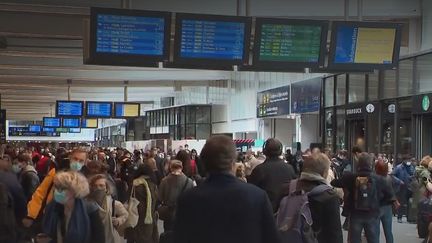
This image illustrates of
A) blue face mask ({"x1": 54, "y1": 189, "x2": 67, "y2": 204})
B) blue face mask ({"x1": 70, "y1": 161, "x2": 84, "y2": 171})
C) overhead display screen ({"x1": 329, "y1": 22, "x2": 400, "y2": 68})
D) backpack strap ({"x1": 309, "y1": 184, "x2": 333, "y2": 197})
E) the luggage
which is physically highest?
overhead display screen ({"x1": 329, "y1": 22, "x2": 400, "y2": 68})

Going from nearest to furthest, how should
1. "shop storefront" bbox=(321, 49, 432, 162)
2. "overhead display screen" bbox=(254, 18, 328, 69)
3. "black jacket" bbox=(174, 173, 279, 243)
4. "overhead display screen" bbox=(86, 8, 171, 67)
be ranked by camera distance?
"black jacket" bbox=(174, 173, 279, 243)
"overhead display screen" bbox=(86, 8, 171, 67)
"overhead display screen" bbox=(254, 18, 328, 69)
"shop storefront" bbox=(321, 49, 432, 162)

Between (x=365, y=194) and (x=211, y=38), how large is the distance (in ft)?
15.4

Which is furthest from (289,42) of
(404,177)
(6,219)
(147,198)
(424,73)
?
(424,73)

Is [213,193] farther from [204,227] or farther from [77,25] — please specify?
[77,25]

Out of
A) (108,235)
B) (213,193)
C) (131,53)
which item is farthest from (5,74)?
(213,193)

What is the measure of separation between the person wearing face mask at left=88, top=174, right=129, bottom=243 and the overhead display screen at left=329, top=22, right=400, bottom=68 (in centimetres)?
710

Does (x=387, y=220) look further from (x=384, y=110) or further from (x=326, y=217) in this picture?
(x=384, y=110)

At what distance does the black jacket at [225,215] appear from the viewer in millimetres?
3604

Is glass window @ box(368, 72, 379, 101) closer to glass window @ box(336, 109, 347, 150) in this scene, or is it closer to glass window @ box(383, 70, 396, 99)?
glass window @ box(383, 70, 396, 99)

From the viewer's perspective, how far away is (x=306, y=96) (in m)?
27.6

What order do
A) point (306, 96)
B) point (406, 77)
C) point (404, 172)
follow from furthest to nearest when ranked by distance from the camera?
1. point (306, 96)
2. point (406, 77)
3. point (404, 172)

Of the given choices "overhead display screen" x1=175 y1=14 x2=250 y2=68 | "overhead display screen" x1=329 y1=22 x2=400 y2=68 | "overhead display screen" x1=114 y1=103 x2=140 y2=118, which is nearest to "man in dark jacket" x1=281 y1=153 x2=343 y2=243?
"overhead display screen" x1=175 y1=14 x2=250 y2=68

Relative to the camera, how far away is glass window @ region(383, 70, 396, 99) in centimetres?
2172

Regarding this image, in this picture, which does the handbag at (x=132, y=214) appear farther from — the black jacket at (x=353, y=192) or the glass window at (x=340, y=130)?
the glass window at (x=340, y=130)
